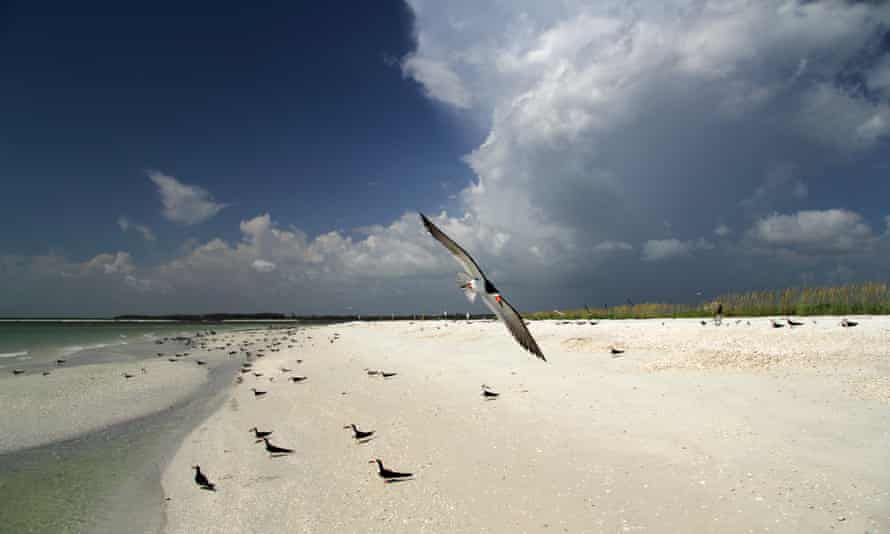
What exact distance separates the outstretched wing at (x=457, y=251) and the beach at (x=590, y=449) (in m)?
3.06

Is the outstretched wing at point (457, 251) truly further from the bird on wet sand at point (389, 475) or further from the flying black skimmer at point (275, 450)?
the flying black skimmer at point (275, 450)

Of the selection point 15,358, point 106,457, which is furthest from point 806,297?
point 15,358

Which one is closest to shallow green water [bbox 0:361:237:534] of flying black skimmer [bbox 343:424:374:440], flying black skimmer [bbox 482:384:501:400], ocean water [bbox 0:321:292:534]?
ocean water [bbox 0:321:292:534]

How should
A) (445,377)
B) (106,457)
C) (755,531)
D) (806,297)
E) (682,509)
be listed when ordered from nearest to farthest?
(755,531) → (682,509) → (106,457) → (445,377) → (806,297)

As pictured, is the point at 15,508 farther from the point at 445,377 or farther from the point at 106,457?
the point at 445,377

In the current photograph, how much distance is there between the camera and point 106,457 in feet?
29.1

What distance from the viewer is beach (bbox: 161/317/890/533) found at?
16.8 ft

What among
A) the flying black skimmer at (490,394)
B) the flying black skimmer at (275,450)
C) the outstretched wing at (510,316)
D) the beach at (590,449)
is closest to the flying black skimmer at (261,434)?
the beach at (590,449)

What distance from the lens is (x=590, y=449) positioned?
22.8ft

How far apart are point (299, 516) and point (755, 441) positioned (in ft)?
22.5

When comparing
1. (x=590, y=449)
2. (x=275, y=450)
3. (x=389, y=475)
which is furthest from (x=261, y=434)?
(x=590, y=449)

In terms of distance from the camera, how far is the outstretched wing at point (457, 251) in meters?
6.37

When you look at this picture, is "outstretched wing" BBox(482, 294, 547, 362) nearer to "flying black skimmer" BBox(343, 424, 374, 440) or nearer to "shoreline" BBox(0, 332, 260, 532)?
"flying black skimmer" BBox(343, 424, 374, 440)

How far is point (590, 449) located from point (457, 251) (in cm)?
386
